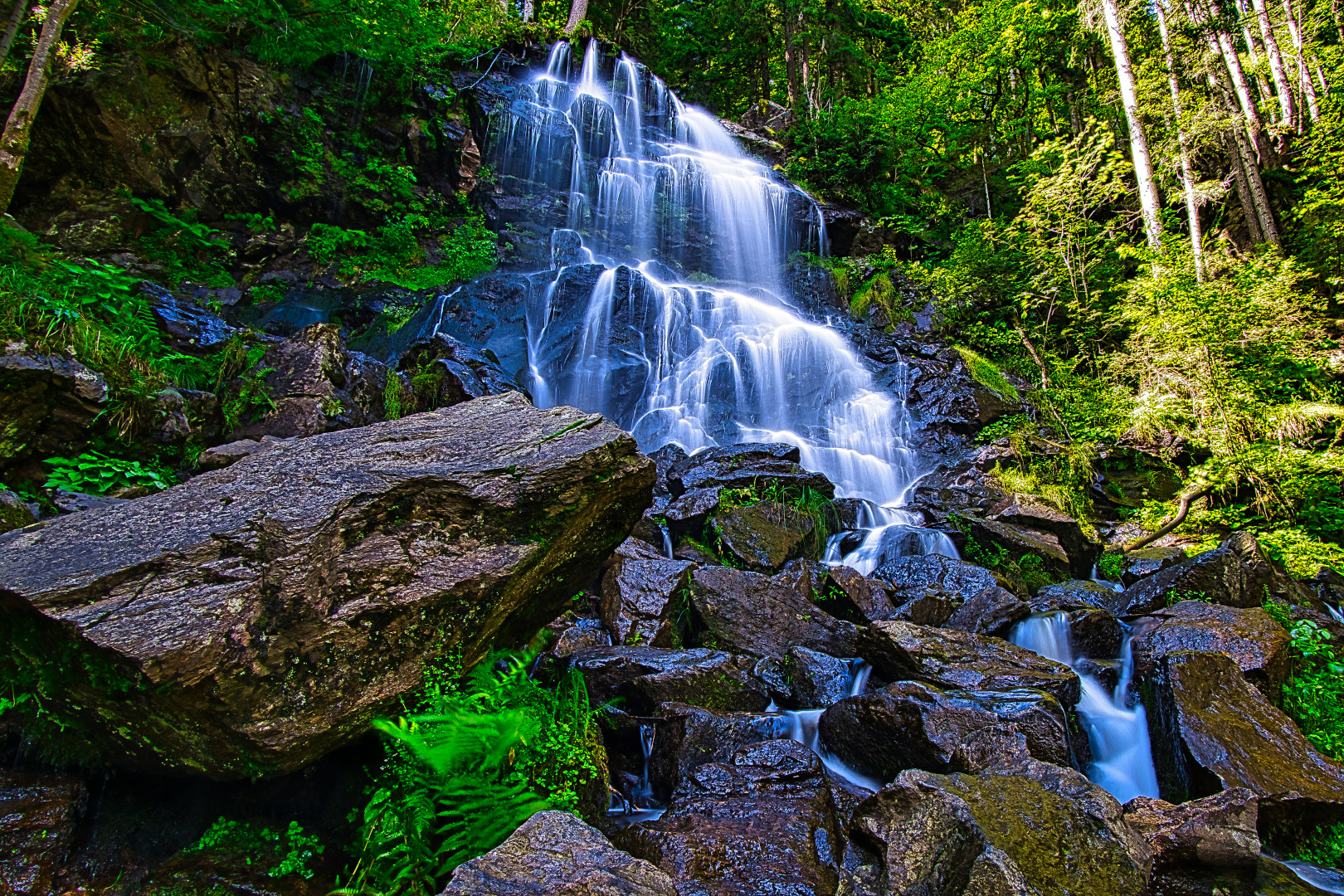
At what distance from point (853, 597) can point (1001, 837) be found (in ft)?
12.1

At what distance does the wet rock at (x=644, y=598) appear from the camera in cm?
507

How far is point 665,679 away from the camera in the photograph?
13.6 ft

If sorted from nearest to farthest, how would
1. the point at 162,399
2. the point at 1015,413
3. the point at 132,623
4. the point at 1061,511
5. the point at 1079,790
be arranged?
the point at 132,623 < the point at 1079,790 < the point at 162,399 < the point at 1061,511 < the point at 1015,413

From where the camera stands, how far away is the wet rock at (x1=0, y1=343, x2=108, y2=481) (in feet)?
15.0

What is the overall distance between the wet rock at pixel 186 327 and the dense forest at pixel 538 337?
0.07 meters

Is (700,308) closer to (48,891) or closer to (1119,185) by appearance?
(1119,185)

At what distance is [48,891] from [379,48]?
49.7 ft

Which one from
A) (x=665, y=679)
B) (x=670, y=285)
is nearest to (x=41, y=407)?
(x=665, y=679)

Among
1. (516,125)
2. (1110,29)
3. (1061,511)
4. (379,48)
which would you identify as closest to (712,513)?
(1061,511)

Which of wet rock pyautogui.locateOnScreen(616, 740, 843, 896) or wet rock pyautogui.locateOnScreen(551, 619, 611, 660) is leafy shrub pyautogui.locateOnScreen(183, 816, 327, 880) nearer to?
wet rock pyautogui.locateOnScreen(616, 740, 843, 896)

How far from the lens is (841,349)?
14.0m

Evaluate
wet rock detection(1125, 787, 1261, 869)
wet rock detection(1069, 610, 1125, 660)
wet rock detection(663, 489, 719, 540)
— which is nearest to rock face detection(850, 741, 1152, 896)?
wet rock detection(1125, 787, 1261, 869)

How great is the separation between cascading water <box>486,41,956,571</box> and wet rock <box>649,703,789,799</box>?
4.18 m

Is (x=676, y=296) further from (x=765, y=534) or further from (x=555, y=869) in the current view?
(x=555, y=869)
